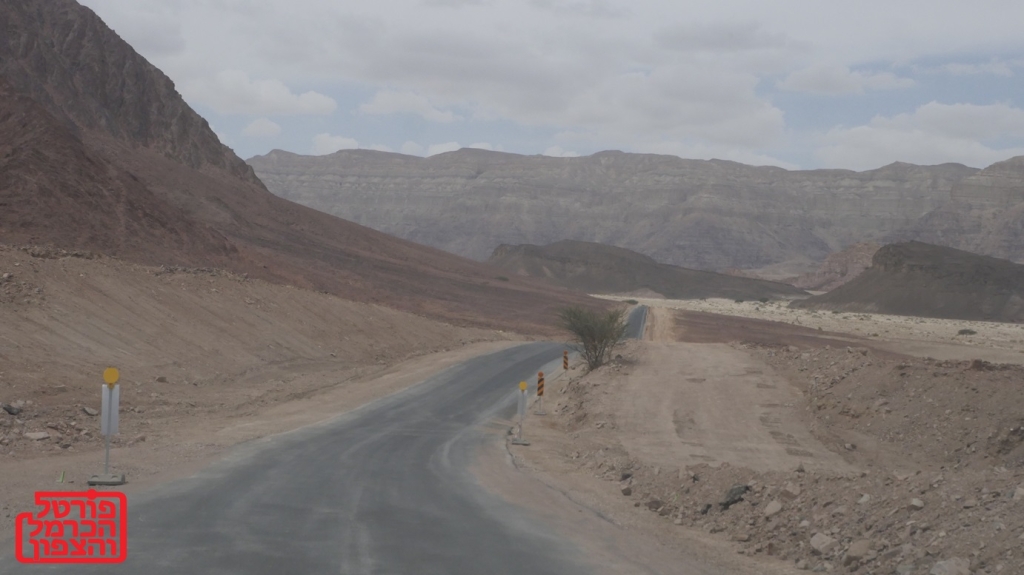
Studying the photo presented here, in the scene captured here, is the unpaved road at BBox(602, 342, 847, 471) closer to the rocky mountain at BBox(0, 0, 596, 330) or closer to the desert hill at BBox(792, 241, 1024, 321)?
the rocky mountain at BBox(0, 0, 596, 330)

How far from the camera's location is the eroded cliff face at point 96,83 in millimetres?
85000

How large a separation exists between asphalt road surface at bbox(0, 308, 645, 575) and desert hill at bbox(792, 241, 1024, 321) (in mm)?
97288

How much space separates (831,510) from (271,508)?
6.69m

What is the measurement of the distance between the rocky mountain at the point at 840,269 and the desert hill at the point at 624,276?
28.3ft

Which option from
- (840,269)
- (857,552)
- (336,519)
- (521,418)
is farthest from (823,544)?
(840,269)

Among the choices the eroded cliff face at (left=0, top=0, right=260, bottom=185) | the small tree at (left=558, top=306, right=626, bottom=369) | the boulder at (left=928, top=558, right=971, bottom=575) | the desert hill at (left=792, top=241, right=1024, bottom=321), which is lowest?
the boulder at (left=928, top=558, right=971, bottom=575)

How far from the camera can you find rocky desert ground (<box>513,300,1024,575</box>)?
31.1 ft

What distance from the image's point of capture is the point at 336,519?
11.1 m

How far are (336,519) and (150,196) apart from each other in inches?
1821

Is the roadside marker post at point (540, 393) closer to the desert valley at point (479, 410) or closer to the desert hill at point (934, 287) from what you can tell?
the desert valley at point (479, 410)

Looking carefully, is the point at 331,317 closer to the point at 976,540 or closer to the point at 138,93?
the point at 976,540

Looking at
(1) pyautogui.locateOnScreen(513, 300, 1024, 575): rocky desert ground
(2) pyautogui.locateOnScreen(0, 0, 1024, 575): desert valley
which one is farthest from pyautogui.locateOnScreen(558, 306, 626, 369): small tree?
(1) pyautogui.locateOnScreen(513, 300, 1024, 575): rocky desert ground

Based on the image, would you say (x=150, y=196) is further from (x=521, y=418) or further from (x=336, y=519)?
(x=336, y=519)
